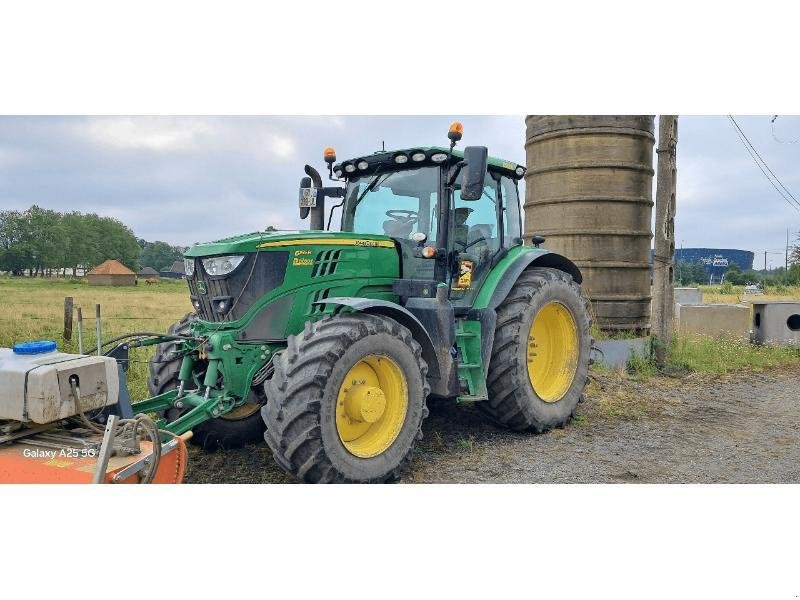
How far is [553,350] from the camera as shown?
226 inches

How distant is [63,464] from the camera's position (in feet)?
10.1

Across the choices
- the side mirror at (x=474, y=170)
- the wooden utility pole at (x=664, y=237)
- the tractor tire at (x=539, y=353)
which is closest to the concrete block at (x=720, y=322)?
the wooden utility pole at (x=664, y=237)

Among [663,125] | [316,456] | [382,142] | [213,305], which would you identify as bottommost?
[316,456]

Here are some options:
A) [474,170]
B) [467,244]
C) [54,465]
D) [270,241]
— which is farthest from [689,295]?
[54,465]

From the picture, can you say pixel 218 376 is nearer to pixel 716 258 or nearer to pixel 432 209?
pixel 432 209

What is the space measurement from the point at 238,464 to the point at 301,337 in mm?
1227

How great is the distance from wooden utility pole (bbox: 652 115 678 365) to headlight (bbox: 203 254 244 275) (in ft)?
19.8

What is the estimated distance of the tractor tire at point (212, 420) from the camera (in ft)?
14.1

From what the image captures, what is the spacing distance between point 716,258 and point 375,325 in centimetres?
830

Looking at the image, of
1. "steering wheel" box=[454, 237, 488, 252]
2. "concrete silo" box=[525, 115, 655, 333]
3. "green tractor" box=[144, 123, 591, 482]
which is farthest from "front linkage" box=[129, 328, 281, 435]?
"concrete silo" box=[525, 115, 655, 333]

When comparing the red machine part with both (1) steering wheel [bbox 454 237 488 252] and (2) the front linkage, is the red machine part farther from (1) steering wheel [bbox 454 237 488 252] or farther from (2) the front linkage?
(1) steering wheel [bbox 454 237 488 252]

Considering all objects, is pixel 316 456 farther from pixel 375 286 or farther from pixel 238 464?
pixel 375 286

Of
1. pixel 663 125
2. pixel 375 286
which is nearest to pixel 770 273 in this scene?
pixel 663 125

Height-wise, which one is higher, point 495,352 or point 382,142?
point 382,142
